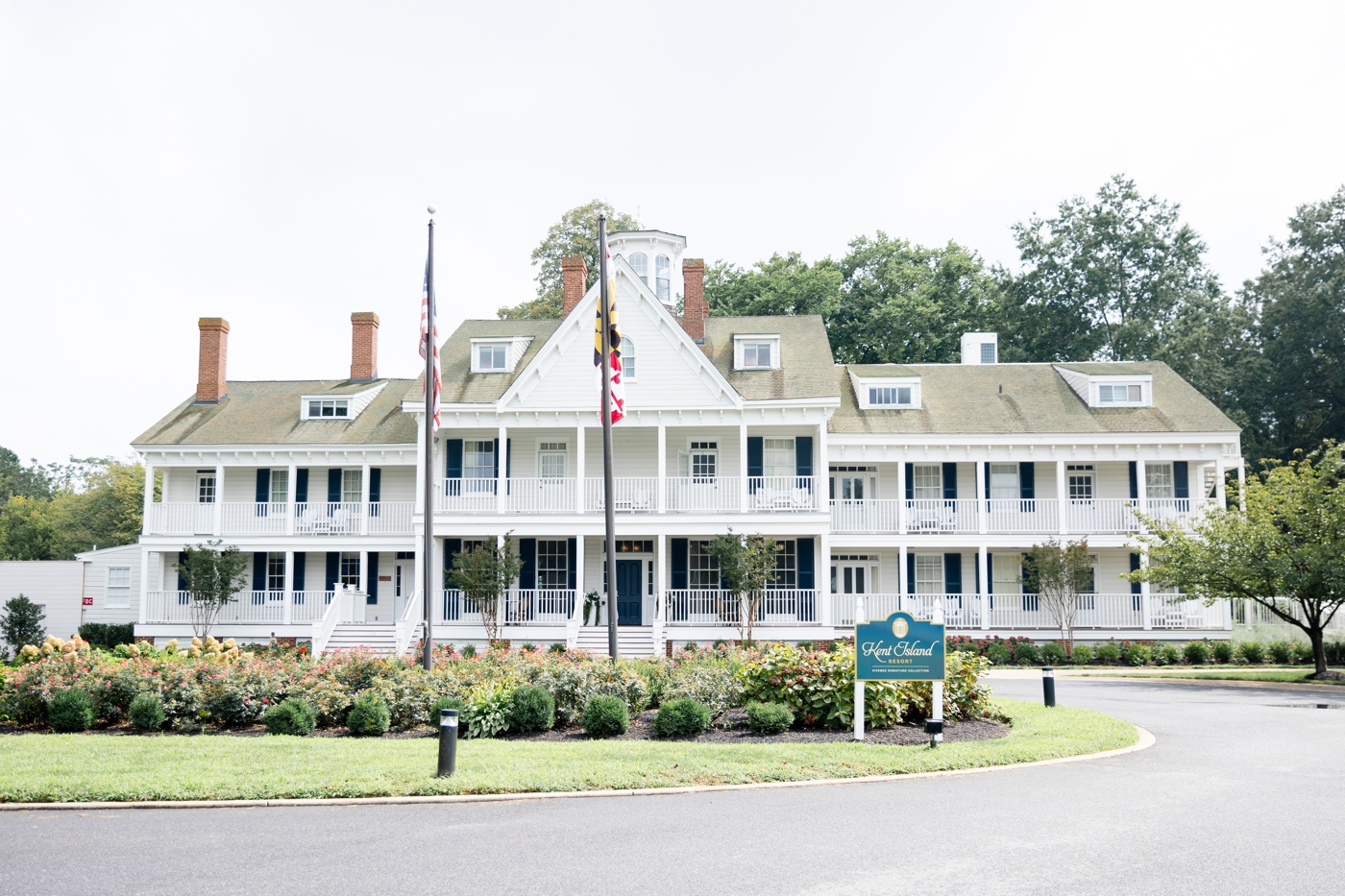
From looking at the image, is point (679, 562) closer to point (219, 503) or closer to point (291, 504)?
point (291, 504)

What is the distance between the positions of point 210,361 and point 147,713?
75.9 feet

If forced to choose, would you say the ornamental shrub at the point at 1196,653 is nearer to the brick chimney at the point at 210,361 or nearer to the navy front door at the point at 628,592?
the navy front door at the point at 628,592

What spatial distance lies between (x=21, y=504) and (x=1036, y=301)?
6057 centimetres

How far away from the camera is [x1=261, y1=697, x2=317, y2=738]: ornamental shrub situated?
14047mm

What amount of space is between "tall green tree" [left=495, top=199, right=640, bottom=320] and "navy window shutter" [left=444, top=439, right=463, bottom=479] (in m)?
15.5

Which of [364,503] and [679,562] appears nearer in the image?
[679,562]

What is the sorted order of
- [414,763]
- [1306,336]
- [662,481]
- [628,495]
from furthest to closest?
1. [1306,336]
2. [628,495]
3. [662,481]
4. [414,763]

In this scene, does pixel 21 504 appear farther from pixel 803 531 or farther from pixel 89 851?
pixel 89 851

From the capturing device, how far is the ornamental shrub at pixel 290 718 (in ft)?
46.1

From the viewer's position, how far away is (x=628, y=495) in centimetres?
2888

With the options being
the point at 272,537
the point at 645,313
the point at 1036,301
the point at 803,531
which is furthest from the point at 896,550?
the point at 1036,301

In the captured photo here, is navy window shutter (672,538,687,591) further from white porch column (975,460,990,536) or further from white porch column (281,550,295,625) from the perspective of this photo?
white porch column (281,550,295,625)

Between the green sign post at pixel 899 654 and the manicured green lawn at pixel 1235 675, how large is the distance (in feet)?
44.7

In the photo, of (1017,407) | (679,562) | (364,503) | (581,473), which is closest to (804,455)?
(679,562)
